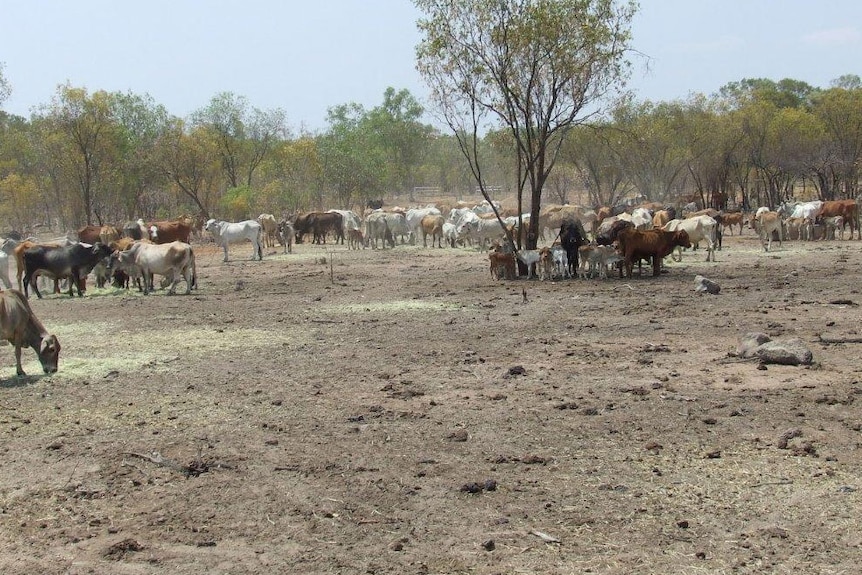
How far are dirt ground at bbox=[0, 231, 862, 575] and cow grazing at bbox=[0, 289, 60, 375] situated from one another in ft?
0.93

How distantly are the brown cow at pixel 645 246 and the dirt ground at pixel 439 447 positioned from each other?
5.66m

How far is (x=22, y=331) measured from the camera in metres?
11.3

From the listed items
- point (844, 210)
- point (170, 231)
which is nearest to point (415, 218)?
point (170, 231)

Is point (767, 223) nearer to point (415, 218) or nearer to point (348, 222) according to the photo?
point (415, 218)

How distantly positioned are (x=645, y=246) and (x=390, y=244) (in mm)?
15315

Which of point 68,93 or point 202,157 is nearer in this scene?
point 68,93

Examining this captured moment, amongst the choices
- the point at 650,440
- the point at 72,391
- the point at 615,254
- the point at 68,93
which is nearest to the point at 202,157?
the point at 68,93

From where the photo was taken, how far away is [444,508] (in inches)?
264

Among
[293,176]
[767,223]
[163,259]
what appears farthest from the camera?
[293,176]

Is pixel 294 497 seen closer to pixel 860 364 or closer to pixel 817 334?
pixel 860 364

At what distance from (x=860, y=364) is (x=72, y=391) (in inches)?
352

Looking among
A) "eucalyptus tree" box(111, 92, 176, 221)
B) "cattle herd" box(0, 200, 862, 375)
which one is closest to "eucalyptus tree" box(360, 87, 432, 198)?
"eucalyptus tree" box(111, 92, 176, 221)

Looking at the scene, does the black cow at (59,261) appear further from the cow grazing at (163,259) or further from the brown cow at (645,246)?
the brown cow at (645,246)

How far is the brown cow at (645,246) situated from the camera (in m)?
21.3
